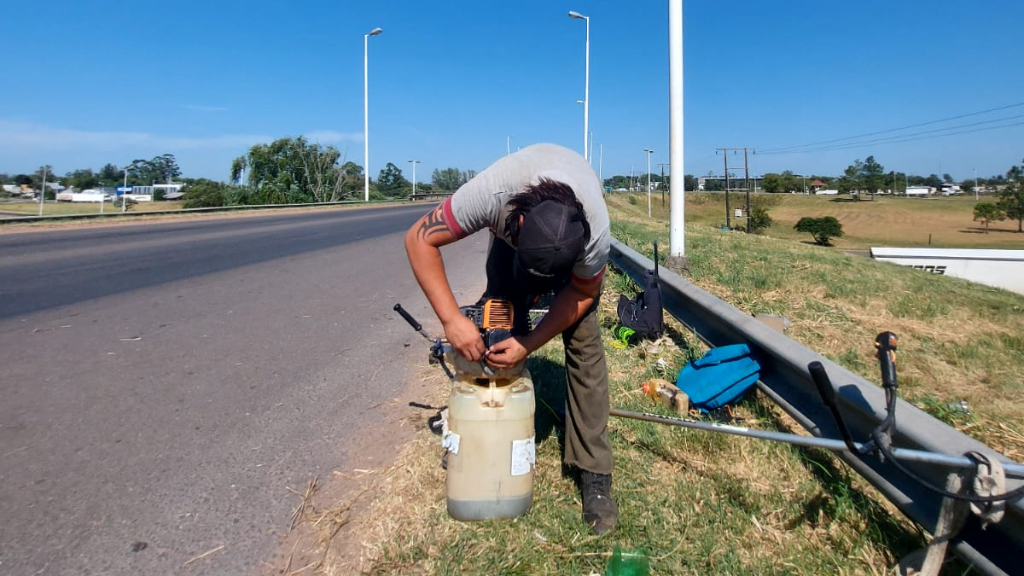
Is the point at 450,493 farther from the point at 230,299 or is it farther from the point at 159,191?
the point at 159,191

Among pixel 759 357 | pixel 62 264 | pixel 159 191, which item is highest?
pixel 159 191

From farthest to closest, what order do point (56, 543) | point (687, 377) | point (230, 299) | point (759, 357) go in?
point (230, 299)
point (687, 377)
point (759, 357)
point (56, 543)

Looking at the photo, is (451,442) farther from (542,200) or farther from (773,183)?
(773,183)

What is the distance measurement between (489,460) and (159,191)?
69.4 metres

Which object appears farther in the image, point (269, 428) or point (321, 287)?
point (321, 287)

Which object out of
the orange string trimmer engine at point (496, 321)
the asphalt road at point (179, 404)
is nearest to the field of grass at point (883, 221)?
the asphalt road at point (179, 404)

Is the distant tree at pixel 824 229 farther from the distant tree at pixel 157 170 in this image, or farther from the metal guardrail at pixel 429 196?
the distant tree at pixel 157 170

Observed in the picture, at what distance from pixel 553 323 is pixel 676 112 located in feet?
19.8

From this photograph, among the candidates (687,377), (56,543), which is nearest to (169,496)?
(56,543)

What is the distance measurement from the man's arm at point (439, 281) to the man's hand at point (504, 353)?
0.14 feet

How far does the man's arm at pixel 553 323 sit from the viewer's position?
253 centimetres

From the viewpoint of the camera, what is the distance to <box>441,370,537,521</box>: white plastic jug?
2.60 metres

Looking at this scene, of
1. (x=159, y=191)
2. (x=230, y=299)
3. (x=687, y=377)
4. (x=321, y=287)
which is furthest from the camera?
(x=159, y=191)

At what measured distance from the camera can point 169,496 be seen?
9.43 feet
